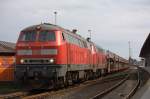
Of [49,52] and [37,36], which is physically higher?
[37,36]

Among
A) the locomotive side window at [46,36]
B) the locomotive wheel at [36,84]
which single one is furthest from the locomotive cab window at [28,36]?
the locomotive wheel at [36,84]

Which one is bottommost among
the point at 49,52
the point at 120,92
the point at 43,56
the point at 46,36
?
the point at 120,92

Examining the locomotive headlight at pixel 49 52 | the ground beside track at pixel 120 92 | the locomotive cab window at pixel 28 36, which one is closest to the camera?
the ground beside track at pixel 120 92

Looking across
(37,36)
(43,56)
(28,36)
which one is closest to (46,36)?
(37,36)

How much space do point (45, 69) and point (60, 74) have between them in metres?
0.88

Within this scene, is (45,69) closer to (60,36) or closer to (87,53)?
(60,36)

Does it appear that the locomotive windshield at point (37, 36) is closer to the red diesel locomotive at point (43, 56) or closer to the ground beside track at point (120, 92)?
the red diesel locomotive at point (43, 56)

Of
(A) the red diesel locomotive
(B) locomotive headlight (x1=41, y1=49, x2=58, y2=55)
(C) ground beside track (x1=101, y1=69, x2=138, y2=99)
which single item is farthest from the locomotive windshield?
(C) ground beside track (x1=101, y1=69, x2=138, y2=99)

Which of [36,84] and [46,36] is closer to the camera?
[36,84]

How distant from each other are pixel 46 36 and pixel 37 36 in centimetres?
50

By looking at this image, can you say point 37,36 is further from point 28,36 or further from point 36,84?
point 36,84

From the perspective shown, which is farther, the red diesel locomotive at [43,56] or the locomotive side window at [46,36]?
the locomotive side window at [46,36]

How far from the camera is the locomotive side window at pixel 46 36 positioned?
2255cm

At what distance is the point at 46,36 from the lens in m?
22.7
